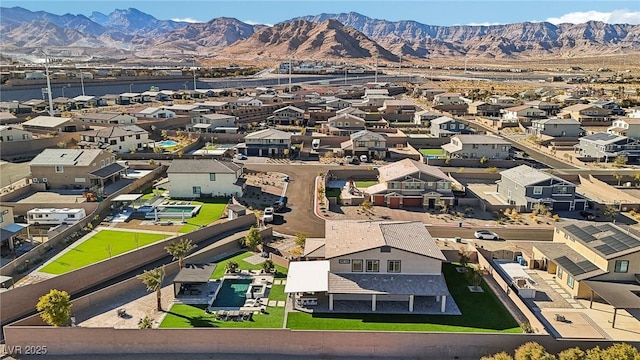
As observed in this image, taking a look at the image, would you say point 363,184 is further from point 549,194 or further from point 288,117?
point 288,117

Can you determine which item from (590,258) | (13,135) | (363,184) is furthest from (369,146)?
(13,135)

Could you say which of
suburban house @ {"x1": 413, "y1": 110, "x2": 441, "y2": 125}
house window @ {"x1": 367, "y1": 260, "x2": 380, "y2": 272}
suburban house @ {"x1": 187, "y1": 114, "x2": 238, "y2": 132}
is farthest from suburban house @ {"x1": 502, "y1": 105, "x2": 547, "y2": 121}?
house window @ {"x1": 367, "y1": 260, "x2": 380, "y2": 272}

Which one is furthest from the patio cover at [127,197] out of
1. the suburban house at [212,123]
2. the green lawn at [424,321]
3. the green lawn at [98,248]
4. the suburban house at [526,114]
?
the suburban house at [526,114]

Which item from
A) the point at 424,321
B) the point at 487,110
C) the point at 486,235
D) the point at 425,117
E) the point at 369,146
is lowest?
the point at 424,321

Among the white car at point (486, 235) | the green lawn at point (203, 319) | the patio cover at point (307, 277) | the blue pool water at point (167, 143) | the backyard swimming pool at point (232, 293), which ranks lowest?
the green lawn at point (203, 319)

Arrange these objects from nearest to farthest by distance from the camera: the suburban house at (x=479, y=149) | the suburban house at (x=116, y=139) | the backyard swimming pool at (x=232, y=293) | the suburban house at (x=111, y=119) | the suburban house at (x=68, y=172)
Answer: the backyard swimming pool at (x=232, y=293), the suburban house at (x=68, y=172), the suburban house at (x=116, y=139), the suburban house at (x=479, y=149), the suburban house at (x=111, y=119)

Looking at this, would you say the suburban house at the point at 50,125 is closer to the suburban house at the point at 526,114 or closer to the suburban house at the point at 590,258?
the suburban house at the point at 590,258

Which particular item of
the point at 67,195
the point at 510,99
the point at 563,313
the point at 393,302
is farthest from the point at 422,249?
the point at 510,99
